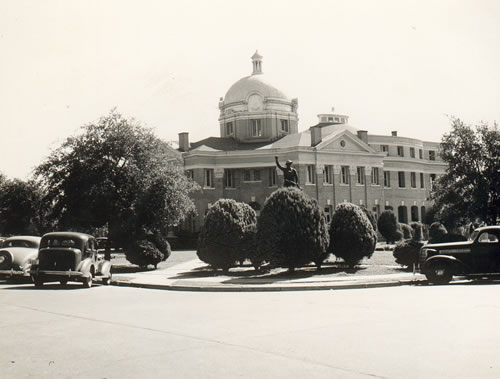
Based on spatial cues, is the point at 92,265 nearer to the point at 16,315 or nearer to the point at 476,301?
the point at 16,315

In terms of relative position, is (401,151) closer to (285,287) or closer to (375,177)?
(375,177)

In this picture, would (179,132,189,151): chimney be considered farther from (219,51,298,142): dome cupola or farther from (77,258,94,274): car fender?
(77,258,94,274): car fender

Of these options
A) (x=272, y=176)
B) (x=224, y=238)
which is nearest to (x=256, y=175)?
(x=272, y=176)

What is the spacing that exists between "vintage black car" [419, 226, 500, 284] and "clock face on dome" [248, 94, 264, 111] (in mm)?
48307

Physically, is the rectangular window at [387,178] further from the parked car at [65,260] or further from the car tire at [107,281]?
the parked car at [65,260]

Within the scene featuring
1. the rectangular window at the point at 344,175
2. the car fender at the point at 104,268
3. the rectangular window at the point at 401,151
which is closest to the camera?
the car fender at the point at 104,268

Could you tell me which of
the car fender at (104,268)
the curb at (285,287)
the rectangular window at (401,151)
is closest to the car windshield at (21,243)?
the car fender at (104,268)

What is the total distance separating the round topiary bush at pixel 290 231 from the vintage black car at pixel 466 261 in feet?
14.5

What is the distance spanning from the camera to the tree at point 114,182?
30.2 metres

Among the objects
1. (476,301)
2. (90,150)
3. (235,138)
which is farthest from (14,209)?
(476,301)

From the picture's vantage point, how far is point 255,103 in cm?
6569

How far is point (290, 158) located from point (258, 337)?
4944cm

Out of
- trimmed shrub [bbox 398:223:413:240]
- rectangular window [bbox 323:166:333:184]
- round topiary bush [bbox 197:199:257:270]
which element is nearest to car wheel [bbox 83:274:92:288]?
round topiary bush [bbox 197:199:257:270]

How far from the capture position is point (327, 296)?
50.9ft
